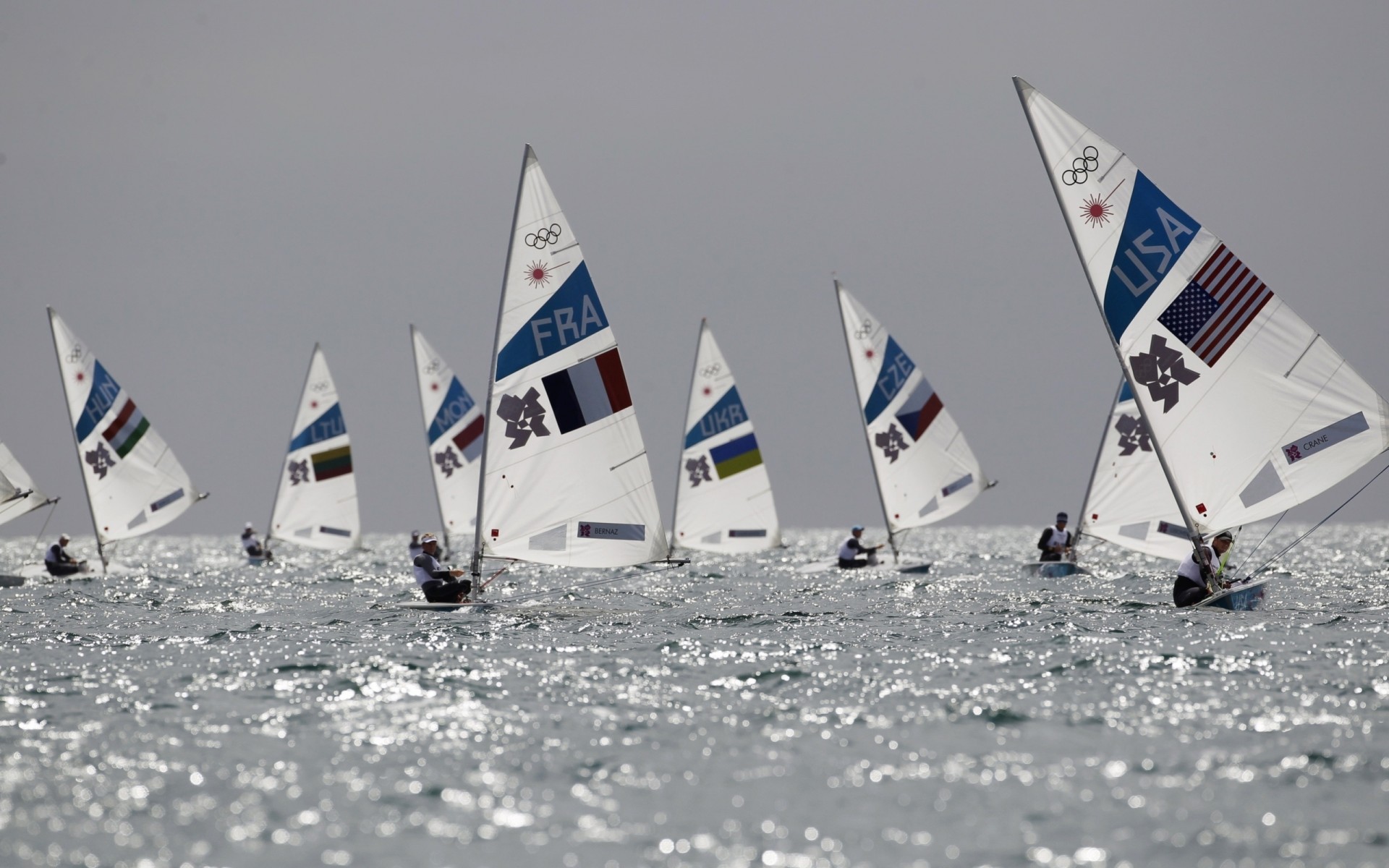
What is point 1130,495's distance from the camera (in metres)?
26.4

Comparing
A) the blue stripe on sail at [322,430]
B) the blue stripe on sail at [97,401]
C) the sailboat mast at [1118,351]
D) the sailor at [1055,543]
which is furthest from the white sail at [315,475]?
the sailboat mast at [1118,351]

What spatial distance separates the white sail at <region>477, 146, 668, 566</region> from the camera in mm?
18391

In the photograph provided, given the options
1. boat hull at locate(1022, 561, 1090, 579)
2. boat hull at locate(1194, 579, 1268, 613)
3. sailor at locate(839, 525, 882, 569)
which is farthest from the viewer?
sailor at locate(839, 525, 882, 569)

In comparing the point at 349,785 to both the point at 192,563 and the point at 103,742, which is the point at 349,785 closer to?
the point at 103,742

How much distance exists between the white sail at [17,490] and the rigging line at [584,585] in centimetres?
1025

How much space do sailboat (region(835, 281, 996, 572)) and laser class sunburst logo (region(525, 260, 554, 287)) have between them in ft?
46.0

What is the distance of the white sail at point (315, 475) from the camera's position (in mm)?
41812

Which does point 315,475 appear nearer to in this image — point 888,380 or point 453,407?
point 453,407

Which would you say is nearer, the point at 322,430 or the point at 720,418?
the point at 720,418

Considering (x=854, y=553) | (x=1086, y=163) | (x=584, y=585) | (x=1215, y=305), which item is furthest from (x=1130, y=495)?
(x=1086, y=163)

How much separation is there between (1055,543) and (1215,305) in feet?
43.1

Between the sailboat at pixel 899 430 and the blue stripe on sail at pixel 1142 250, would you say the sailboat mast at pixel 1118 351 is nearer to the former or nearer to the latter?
the blue stripe on sail at pixel 1142 250

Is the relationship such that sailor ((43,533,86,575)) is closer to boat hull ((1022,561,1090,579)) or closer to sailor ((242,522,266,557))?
sailor ((242,522,266,557))

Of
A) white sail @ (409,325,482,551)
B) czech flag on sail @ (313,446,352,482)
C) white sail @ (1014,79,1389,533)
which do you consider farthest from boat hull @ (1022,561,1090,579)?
czech flag on sail @ (313,446,352,482)
